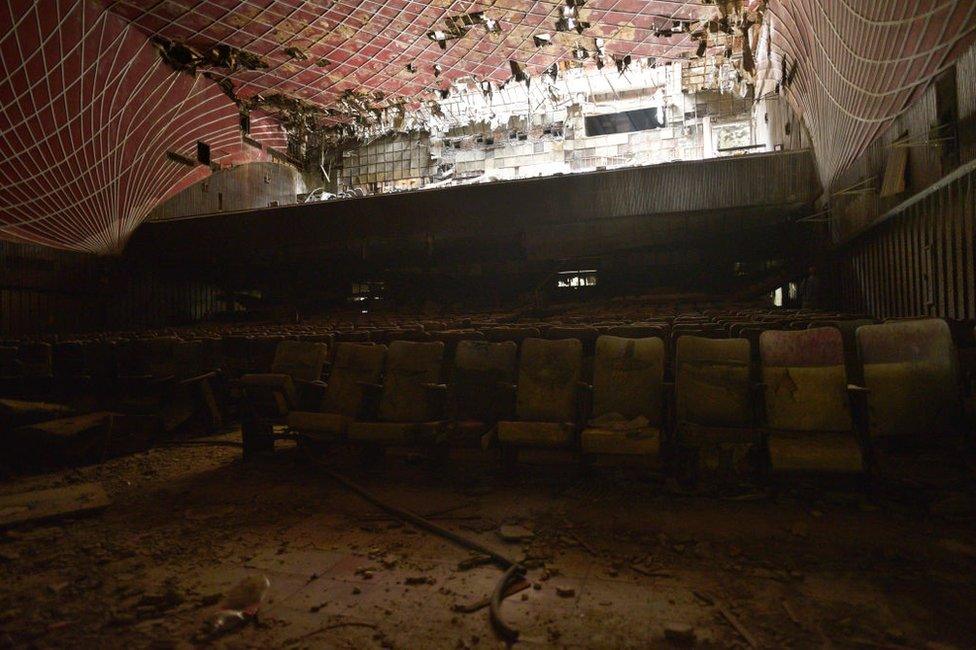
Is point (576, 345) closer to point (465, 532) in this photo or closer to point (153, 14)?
point (465, 532)

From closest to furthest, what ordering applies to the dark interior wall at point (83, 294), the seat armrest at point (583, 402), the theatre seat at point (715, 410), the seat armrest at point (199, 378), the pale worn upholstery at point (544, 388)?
1. the theatre seat at point (715, 410)
2. the pale worn upholstery at point (544, 388)
3. the seat armrest at point (583, 402)
4. the seat armrest at point (199, 378)
5. the dark interior wall at point (83, 294)

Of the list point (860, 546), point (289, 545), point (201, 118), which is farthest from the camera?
point (201, 118)

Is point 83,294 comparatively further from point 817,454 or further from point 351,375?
point 817,454

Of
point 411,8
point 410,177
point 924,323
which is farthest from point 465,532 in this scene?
point 410,177

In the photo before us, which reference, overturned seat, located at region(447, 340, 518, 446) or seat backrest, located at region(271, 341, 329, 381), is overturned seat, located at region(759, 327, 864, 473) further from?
seat backrest, located at region(271, 341, 329, 381)

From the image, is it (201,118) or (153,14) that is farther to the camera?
(201,118)

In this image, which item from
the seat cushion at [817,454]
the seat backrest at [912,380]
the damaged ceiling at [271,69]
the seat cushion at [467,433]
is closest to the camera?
the seat cushion at [817,454]

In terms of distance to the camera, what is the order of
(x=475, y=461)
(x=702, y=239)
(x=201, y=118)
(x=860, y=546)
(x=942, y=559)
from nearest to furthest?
1. (x=942, y=559)
2. (x=860, y=546)
3. (x=475, y=461)
4. (x=702, y=239)
5. (x=201, y=118)

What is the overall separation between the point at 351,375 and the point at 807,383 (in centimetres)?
296

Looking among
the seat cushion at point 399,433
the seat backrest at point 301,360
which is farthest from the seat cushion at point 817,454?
the seat backrest at point 301,360

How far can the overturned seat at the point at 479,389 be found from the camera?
3.16 meters

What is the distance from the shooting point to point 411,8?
36.9 feet

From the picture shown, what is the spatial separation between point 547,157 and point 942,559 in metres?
15.3

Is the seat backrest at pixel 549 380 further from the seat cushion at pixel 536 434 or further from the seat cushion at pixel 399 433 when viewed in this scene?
the seat cushion at pixel 399 433
